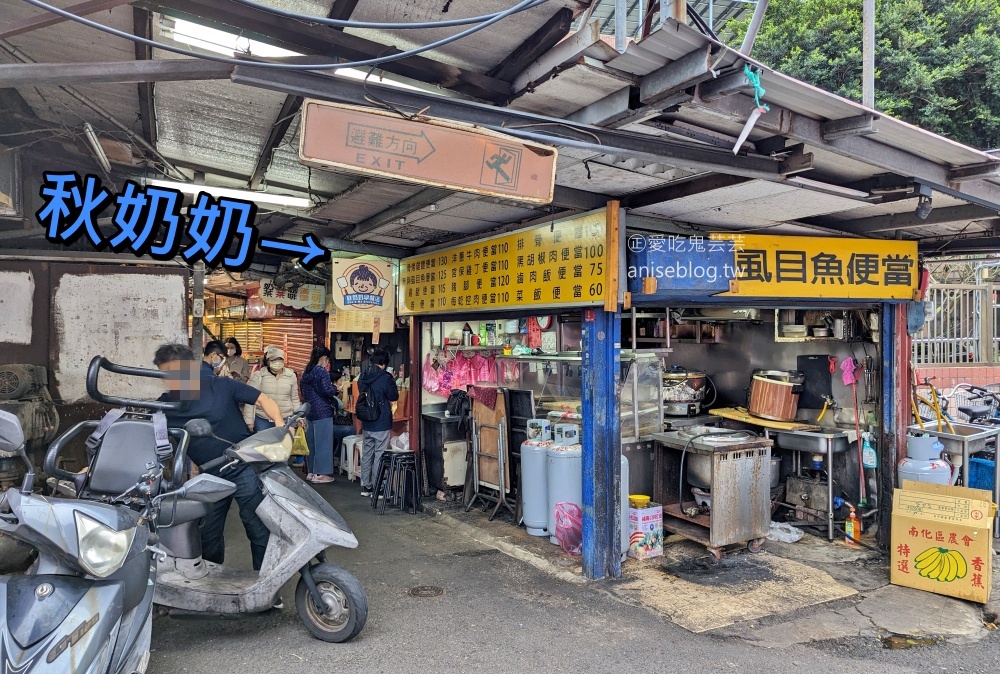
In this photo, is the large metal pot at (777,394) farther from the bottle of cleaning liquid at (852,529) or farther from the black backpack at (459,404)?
the black backpack at (459,404)

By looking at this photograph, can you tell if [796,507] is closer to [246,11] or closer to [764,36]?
[246,11]

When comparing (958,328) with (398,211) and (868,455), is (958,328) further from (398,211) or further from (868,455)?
(398,211)

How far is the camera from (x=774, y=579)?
6273 mm

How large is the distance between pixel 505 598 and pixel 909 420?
5324mm

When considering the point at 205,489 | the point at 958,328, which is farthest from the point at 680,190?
the point at 958,328

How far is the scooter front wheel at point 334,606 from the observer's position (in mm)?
4609

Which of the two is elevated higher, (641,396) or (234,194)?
(234,194)

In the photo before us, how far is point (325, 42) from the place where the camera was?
138 inches

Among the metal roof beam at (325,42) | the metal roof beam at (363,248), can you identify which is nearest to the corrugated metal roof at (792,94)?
the metal roof beam at (325,42)

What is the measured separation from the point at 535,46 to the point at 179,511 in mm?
3696

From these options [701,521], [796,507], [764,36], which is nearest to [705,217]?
[701,521]

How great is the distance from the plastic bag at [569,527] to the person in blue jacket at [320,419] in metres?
4.63

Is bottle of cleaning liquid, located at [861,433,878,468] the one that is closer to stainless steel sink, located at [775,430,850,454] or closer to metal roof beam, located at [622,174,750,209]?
stainless steel sink, located at [775,430,850,454]

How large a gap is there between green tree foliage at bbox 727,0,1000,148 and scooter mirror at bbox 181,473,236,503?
17.3 metres
